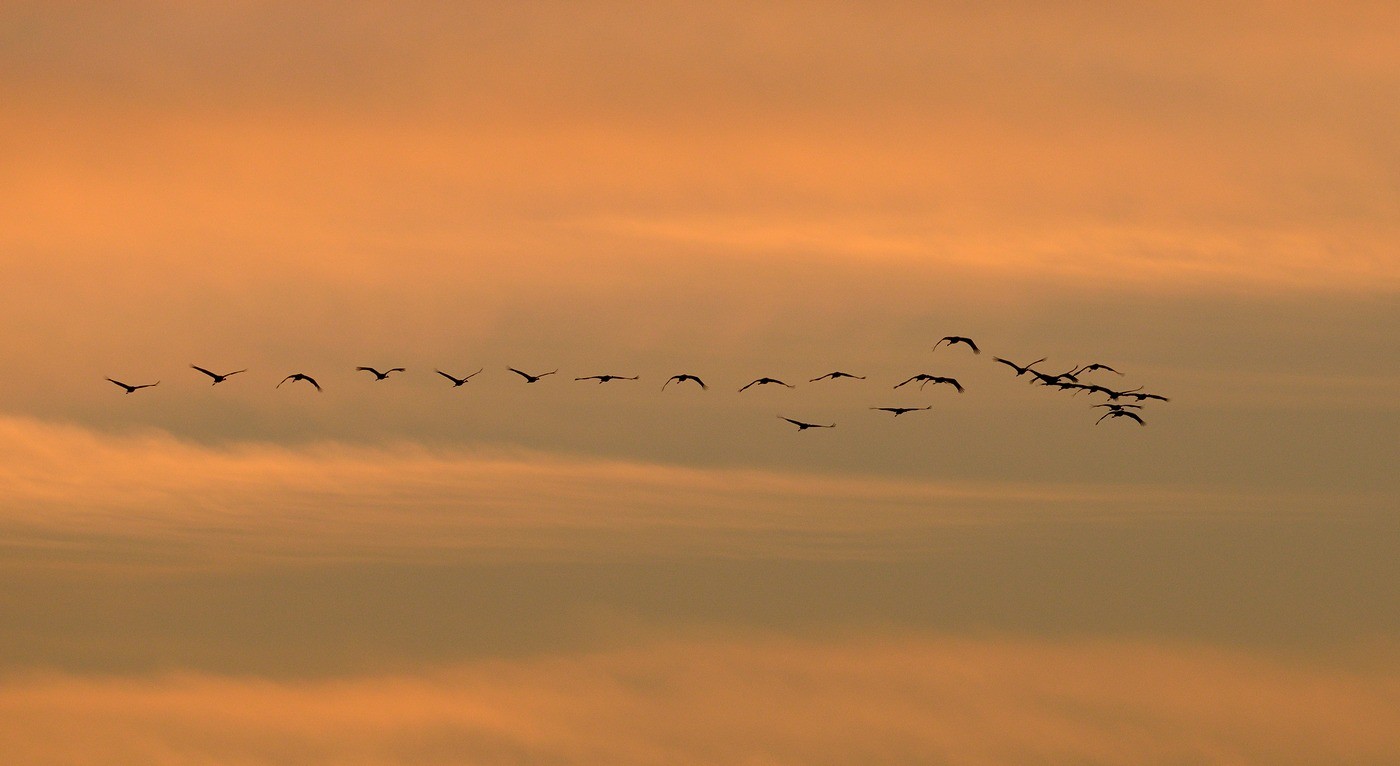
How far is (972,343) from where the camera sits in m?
156

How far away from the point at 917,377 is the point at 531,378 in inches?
1380

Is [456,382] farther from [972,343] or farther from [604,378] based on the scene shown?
[972,343]

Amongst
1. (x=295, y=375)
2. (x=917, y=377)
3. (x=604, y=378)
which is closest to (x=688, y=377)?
(x=604, y=378)

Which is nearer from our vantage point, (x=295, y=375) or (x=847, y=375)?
(x=847, y=375)

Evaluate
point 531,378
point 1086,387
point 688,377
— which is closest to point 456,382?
point 531,378

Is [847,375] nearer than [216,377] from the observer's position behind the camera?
Yes

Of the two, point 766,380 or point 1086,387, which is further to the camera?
point 1086,387

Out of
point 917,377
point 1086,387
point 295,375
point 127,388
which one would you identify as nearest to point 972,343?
point 917,377

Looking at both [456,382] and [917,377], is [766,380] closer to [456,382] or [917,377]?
[917,377]

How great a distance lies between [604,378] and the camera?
A: 532 ft

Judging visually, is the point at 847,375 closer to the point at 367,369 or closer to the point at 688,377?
the point at 688,377

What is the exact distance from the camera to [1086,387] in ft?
565

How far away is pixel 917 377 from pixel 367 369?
158 feet

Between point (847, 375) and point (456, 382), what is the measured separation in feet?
128
